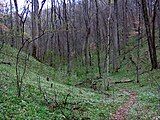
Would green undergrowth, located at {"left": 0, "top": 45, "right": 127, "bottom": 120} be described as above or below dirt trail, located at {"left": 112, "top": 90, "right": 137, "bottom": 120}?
above

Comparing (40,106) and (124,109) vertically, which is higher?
(40,106)

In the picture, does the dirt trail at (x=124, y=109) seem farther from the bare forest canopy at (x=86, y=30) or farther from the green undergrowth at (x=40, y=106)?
the bare forest canopy at (x=86, y=30)

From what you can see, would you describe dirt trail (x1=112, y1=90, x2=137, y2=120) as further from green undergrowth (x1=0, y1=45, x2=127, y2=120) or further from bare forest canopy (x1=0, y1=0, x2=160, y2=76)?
bare forest canopy (x1=0, y1=0, x2=160, y2=76)

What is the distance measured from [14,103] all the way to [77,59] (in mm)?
40091

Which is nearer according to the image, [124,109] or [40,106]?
[40,106]

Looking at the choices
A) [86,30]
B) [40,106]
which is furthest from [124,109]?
[86,30]

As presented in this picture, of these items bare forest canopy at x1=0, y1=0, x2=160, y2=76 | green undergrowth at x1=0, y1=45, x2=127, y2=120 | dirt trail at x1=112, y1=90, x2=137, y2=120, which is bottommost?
dirt trail at x1=112, y1=90, x2=137, y2=120

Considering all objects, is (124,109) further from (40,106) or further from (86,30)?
(86,30)

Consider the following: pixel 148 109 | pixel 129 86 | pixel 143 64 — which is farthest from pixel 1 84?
pixel 143 64

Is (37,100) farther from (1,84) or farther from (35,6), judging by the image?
(35,6)

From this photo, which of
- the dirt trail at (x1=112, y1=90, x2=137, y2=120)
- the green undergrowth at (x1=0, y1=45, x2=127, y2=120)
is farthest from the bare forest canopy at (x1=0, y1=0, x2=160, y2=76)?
the dirt trail at (x1=112, y1=90, x2=137, y2=120)

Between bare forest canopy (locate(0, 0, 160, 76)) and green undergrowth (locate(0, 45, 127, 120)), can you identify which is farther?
bare forest canopy (locate(0, 0, 160, 76))

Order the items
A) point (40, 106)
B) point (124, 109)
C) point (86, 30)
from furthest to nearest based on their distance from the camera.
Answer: point (86, 30), point (124, 109), point (40, 106)

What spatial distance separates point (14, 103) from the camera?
39.5 feet
